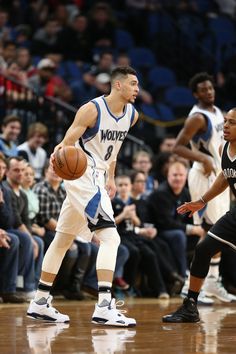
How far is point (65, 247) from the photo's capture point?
7941 mm

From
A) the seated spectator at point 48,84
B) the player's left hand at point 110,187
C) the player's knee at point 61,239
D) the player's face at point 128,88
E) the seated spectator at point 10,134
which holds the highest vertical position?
the seated spectator at point 48,84

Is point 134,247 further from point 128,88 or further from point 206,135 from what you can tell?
point 128,88

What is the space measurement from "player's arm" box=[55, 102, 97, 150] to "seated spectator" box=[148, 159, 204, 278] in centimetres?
395

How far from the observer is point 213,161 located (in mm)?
9984

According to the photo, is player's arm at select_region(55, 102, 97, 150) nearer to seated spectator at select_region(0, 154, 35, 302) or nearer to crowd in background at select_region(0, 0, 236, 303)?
crowd in background at select_region(0, 0, 236, 303)

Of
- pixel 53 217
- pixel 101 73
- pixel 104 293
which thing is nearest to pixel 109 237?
pixel 104 293

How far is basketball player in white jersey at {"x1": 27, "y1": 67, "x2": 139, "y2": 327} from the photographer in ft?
24.7

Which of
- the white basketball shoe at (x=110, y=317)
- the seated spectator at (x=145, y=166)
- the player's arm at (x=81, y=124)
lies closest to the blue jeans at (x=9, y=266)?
Result: the white basketball shoe at (x=110, y=317)

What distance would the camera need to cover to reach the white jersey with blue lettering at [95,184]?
7.61 meters

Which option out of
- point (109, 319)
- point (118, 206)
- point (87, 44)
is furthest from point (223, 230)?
point (87, 44)

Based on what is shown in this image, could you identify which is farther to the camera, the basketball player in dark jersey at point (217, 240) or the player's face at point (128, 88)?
the player's face at point (128, 88)

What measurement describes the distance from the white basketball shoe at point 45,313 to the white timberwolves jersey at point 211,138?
2.88 metres

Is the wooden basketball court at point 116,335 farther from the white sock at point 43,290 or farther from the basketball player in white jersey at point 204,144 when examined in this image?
the basketball player in white jersey at point 204,144

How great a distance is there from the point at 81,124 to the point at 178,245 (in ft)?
14.2
